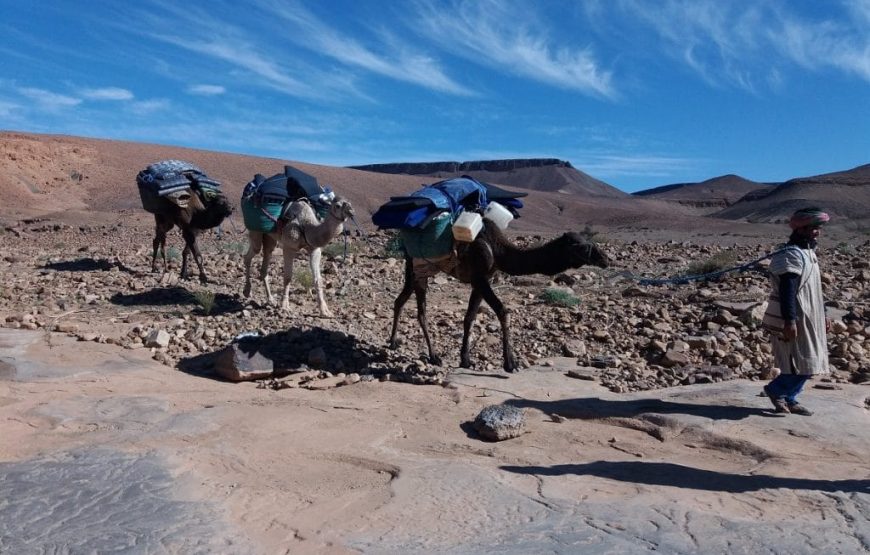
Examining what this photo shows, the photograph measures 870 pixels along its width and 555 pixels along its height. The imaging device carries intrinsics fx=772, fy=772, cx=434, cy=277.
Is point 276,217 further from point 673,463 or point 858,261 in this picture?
point 858,261

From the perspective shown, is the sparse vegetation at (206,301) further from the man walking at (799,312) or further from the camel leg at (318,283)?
the man walking at (799,312)

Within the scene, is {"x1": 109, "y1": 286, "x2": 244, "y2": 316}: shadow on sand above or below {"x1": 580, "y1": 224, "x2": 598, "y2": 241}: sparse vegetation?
below

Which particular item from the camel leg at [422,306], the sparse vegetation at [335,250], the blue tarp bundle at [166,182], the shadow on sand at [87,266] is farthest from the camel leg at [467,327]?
the shadow on sand at [87,266]

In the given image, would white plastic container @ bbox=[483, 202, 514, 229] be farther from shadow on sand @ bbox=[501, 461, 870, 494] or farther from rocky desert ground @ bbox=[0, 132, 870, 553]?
shadow on sand @ bbox=[501, 461, 870, 494]

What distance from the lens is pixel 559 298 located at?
11.3 metres

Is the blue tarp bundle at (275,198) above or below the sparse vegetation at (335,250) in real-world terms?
above

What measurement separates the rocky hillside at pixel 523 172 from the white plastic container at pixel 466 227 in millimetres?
110699

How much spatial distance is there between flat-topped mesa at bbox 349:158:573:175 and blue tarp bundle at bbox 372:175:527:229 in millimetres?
120282

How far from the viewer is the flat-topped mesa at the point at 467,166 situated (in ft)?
425

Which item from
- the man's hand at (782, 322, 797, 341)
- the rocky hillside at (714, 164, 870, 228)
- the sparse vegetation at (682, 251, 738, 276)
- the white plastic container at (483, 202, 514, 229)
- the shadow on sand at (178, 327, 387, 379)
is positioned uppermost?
the rocky hillside at (714, 164, 870, 228)

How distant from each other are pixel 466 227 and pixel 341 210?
3042 mm

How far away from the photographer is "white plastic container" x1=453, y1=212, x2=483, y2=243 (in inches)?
307

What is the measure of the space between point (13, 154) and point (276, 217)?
4515 cm

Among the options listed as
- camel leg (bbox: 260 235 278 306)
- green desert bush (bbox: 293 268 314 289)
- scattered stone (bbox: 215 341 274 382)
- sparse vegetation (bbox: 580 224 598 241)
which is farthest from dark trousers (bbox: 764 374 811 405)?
green desert bush (bbox: 293 268 314 289)
